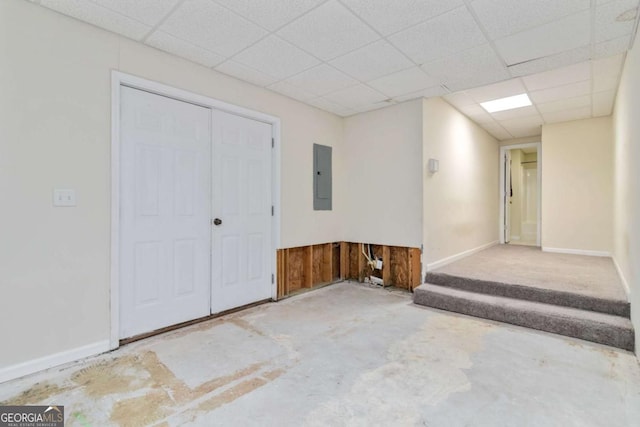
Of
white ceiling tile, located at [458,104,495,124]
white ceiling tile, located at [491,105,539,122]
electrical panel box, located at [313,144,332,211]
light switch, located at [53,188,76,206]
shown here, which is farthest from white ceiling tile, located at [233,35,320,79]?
white ceiling tile, located at [491,105,539,122]

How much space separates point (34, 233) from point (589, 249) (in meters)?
7.59

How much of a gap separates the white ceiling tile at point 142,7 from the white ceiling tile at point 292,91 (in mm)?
1480

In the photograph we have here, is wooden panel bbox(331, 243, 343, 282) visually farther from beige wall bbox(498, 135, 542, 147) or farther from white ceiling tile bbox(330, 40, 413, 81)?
beige wall bbox(498, 135, 542, 147)

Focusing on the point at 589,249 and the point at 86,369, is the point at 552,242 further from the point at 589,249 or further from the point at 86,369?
the point at 86,369

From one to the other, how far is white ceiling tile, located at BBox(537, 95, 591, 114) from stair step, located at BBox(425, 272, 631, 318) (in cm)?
297

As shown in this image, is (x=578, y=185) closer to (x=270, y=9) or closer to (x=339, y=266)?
(x=339, y=266)

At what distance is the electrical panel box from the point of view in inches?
177

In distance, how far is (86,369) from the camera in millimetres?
2289

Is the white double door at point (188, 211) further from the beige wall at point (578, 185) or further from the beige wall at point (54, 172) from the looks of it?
the beige wall at point (578, 185)

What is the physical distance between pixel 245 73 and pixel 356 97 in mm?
1473

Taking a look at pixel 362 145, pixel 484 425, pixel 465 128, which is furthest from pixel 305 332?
pixel 465 128

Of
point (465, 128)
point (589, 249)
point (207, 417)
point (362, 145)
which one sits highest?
→ point (465, 128)

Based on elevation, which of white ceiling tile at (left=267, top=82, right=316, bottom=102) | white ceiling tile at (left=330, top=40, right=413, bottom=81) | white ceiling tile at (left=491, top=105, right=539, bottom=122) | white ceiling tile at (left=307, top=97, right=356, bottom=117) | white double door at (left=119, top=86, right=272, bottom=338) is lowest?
white double door at (left=119, top=86, right=272, bottom=338)

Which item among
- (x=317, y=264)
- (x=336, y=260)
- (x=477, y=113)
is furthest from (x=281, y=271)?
(x=477, y=113)
